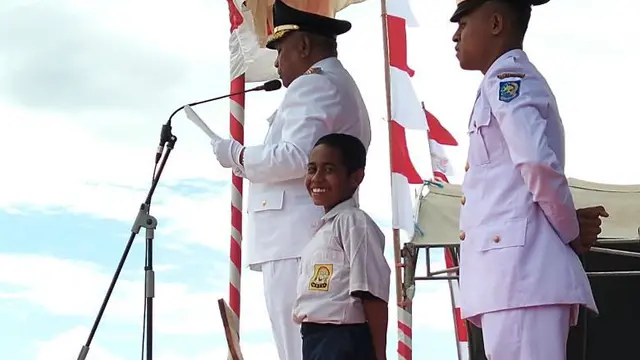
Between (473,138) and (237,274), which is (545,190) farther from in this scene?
(237,274)

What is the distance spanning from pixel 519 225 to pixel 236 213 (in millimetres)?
1958

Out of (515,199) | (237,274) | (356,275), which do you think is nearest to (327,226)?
(356,275)

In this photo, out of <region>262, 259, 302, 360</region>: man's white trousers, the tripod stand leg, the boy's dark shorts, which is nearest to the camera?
the boy's dark shorts

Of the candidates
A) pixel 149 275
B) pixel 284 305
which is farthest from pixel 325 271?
pixel 149 275

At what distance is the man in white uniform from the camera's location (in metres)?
3.18

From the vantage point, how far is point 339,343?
280 cm

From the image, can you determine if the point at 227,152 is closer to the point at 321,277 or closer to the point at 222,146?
the point at 222,146

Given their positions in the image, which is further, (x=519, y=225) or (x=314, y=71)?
(x=314, y=71)

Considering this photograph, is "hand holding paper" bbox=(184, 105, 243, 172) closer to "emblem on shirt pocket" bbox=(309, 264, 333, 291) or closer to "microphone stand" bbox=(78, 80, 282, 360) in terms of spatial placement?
"microphone stand" bbox=(78, 80, 282, 360)

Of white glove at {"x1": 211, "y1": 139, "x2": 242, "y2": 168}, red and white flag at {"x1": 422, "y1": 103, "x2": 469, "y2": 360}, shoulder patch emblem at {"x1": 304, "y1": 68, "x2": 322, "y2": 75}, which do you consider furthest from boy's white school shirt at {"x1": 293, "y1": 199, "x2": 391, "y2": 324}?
red and white flag at {"x1": 422, "y1": 103, "x2": 469, "y2": 360}

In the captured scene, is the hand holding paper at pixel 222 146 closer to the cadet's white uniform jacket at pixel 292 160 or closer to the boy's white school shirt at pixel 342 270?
the cadet's white uniform jacket at pixel 292 160

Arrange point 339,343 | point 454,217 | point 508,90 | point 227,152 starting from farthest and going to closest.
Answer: point 454,217 < point 227,152 < point 339,343 < point 508,90

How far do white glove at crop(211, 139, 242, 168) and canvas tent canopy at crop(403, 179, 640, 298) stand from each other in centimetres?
313

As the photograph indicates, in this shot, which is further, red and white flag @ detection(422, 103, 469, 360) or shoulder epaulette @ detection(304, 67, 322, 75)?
red and white flag @ detection(422, 103, 469, 360)
